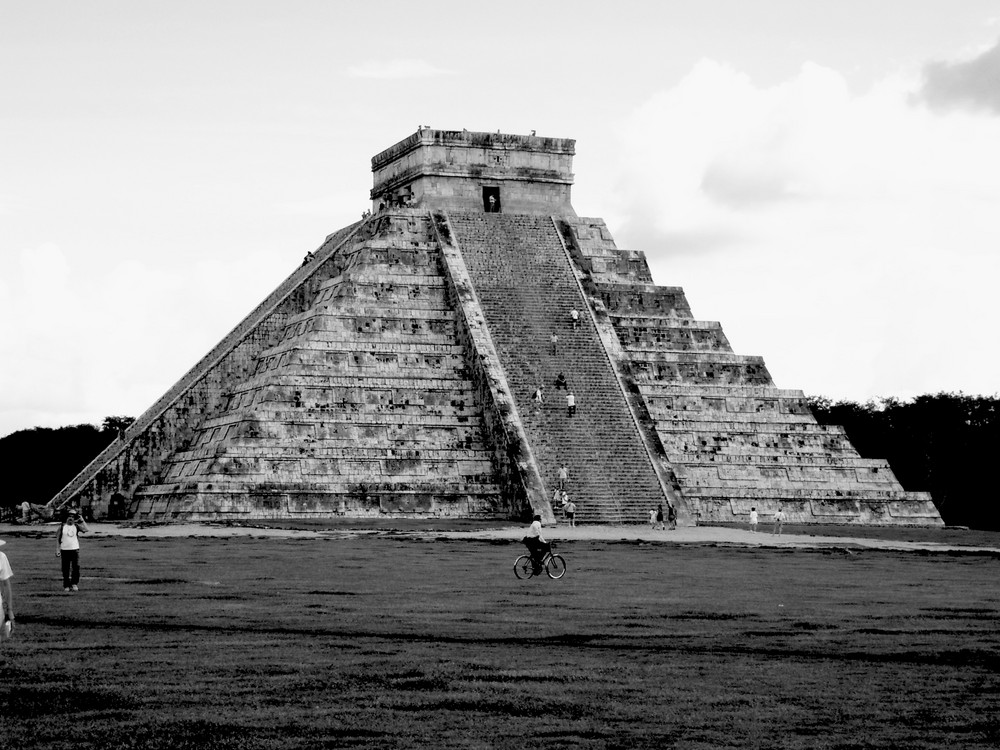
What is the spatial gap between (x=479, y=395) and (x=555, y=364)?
2.64 meters

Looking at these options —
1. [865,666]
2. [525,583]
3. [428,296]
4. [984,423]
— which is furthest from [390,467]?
[984,423]

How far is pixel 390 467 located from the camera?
156ft

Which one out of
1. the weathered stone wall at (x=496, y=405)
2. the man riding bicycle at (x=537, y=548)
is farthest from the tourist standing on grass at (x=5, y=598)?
the weathered stone wall at (x=496, y=405)

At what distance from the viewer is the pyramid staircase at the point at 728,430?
50719 mm

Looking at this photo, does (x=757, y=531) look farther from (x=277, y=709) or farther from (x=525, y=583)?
(x=277, y=709)

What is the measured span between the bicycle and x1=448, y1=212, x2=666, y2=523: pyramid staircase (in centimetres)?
1705

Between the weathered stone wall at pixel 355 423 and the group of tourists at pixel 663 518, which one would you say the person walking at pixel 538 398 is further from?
the group of tourists at pixel 663 518

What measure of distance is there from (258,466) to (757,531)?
44.8ft

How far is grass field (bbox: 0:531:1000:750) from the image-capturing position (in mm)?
13867

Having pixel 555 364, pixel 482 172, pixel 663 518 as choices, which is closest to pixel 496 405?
pixel 555 364

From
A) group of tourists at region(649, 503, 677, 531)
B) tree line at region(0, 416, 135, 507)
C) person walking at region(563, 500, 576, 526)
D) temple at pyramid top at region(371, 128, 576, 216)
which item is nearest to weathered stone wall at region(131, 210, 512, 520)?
person walking at region(563, 500, 576, 526)

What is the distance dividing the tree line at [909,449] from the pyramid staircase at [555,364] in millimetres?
22326

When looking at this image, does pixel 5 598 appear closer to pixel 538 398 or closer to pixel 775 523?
pixel 538 398

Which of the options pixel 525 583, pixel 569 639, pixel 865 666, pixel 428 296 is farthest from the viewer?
pixel 428 296
